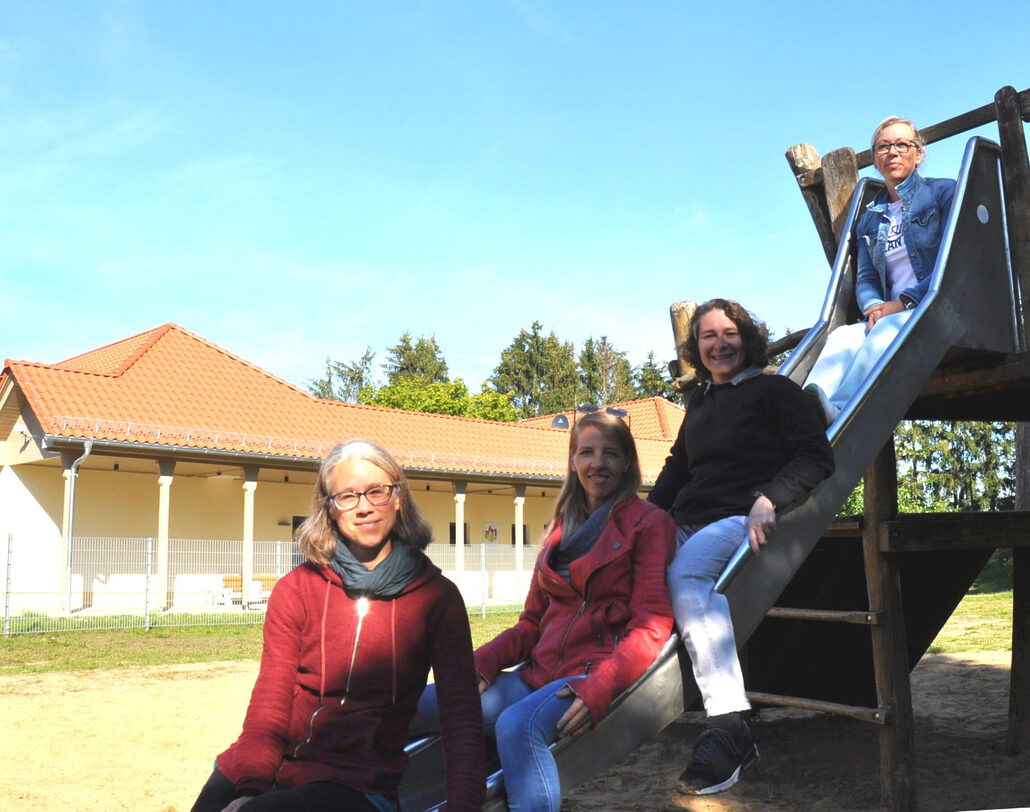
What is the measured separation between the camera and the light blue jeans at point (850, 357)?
3.93 metres

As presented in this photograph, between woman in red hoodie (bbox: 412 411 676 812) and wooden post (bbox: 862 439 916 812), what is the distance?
73.1 inches

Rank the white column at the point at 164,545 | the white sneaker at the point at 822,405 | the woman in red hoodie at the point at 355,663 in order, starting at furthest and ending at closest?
the white column at the point at 164,545 < the white sneaker at the point at 822,405 < the woman in red hoodie at the point at 355,663

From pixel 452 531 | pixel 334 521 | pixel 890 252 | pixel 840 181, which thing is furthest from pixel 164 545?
pixel 334 521

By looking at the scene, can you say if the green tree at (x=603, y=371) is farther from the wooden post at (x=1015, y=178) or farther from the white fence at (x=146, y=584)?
the wooden post at (x=1015, y=178)

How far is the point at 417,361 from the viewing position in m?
60.5

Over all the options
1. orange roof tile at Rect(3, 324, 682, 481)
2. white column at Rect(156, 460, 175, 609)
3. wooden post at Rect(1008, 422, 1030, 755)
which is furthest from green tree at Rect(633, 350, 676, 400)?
wooden post at Rect(1008, 422, 1030, 755)

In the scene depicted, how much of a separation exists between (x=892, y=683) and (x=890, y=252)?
1.98m

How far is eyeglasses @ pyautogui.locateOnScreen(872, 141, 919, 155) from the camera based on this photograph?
15.0 ft

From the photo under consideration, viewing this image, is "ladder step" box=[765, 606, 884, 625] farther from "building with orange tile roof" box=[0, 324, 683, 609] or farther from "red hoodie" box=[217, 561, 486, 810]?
"building with orange tile roof" box=[0, 324, 683, 609]

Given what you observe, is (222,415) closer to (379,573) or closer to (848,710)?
(848,710)

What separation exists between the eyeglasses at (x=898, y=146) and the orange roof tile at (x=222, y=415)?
1708 cm

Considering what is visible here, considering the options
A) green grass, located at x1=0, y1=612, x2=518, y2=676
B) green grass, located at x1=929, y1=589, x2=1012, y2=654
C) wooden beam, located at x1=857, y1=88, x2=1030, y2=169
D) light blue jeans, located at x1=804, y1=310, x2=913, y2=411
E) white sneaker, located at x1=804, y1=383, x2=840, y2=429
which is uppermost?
wooden beam, located at x1=857, y1=88, x2=1030, y2=169

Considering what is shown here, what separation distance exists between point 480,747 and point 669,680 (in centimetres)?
77

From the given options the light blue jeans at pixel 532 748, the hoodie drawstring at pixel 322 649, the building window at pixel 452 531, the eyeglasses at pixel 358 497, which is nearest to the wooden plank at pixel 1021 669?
the light blue jeans at pixel 532 748
